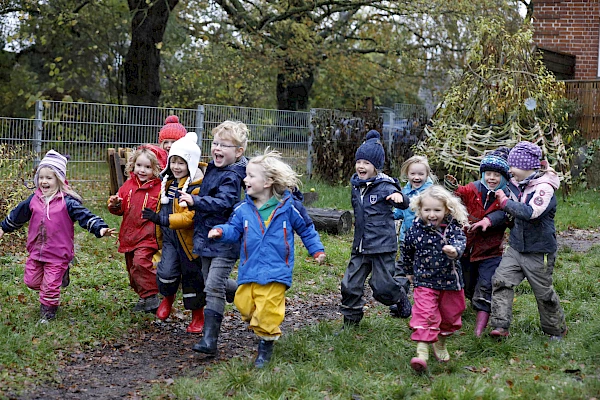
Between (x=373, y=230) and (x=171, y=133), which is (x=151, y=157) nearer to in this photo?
(x=171, y=133)

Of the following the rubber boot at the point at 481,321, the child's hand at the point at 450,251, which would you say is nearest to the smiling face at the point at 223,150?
the child's hand at the point at 450,251

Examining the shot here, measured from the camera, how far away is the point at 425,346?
5.33 meters

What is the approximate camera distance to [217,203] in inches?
227

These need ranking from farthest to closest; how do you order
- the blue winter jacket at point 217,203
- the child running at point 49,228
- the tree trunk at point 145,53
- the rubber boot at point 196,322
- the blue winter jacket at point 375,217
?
the tree trunk at point 145,53 → the rubber boot at point 196,322 → the child running at point 49,228 → the blue winter jacket at point 375,217 → the blue winter jacket at point 217,203

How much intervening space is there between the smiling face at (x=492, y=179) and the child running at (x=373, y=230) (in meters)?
0.73

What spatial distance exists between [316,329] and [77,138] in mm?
7536

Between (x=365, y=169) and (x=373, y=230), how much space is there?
1.65ft

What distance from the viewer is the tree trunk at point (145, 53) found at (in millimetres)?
16719

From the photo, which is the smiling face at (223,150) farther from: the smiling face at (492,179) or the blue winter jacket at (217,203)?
the smiling face at (492,179)

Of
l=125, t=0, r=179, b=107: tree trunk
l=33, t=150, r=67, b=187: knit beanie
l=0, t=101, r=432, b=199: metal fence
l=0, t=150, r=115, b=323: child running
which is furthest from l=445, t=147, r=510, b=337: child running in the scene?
l=125, t=0, r=179, b=107: tree trunk

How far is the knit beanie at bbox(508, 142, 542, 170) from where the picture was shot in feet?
19.3

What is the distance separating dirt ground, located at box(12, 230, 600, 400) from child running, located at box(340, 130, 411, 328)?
0.93 metres

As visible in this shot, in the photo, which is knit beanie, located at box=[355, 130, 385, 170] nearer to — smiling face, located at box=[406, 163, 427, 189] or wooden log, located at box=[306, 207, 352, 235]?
smiling face, located at box=[406, 163, 427, 189]

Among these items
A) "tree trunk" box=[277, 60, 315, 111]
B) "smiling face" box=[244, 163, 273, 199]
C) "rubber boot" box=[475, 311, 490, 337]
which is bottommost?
"rubber boot" box=[475, 311, 490, 337]
